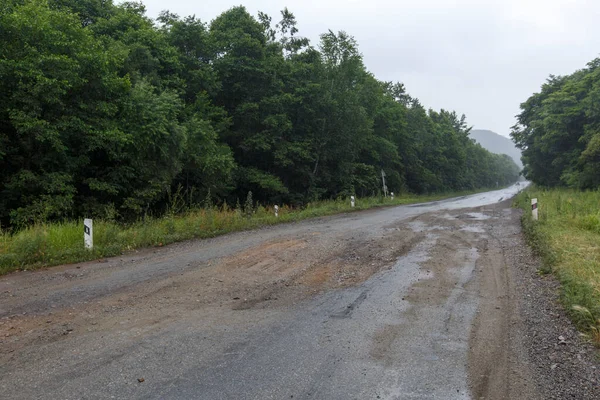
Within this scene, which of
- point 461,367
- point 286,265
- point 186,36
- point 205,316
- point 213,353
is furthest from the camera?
point 186,36

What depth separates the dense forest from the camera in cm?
1265

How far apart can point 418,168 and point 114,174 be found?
44.2 meters

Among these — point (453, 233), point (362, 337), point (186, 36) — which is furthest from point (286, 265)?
point (186, 36)

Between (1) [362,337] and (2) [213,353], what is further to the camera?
(1) [362,337]

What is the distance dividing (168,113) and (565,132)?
3833 cm

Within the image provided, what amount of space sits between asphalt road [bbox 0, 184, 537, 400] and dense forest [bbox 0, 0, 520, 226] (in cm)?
679

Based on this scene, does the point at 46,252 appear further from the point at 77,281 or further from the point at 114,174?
the point at 114,174

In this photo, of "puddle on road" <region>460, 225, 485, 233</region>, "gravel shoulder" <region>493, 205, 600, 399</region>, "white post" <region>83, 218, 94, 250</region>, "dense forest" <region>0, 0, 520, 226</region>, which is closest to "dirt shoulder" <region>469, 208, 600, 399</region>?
"gravel shoulder" <region>493, 205, 600, 399</region>

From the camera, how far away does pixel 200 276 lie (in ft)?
23.7

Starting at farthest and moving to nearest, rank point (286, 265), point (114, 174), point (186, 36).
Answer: point (186, 36) < point (114, 174) < point (286, 265)

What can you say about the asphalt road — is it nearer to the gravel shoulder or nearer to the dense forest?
the gravel shoulder

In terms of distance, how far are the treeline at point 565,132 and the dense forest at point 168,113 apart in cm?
93

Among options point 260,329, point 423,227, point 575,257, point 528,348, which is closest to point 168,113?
point 423,227

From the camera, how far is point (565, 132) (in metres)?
38.7
